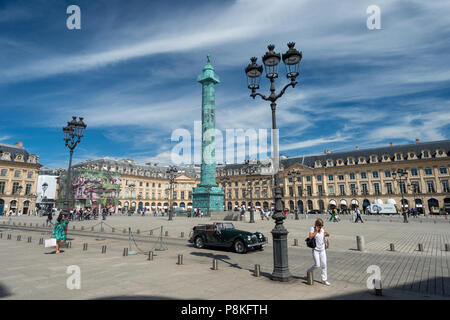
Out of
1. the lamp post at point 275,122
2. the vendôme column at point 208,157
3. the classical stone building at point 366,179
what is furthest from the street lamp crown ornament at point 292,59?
the classical stone building at point 366,179

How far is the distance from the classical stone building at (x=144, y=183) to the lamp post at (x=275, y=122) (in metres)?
68.3

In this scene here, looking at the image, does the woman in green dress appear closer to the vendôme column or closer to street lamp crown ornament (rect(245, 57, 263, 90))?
street lamp crown ornament (rect(245, 57, 263, 90))

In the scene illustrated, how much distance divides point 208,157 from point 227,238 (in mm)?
31295

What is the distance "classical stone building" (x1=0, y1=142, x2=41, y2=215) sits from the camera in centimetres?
5962

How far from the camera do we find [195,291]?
5.94m

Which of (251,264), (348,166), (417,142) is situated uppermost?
(417,142)

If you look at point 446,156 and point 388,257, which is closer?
point 388,257

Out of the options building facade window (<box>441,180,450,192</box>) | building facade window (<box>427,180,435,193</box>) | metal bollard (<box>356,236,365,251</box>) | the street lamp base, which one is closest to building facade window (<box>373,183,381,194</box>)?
building facade window (<box>427,180,435,193</box>)

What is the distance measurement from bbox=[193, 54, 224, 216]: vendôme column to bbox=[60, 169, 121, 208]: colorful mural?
25339mm

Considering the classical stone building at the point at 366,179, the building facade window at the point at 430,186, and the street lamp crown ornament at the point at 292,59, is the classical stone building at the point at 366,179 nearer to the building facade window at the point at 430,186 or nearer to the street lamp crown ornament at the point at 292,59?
the building facade window at the point at 430,186

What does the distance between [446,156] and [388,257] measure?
6135cm
